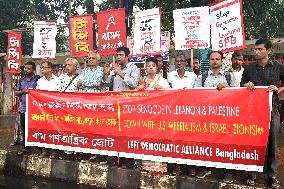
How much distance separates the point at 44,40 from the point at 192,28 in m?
4.61

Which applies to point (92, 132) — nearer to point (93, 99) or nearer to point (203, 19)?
point (93, 99)

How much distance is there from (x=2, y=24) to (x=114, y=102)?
11592 millimetres

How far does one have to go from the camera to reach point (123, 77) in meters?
5.48

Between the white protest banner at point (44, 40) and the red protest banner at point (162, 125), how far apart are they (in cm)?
360

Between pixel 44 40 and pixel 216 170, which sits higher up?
pixel 44 40

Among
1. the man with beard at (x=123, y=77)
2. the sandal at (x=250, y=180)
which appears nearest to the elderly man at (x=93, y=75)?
the man with beard at (x=123, y=77)

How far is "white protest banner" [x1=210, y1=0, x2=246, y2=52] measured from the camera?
238 inches

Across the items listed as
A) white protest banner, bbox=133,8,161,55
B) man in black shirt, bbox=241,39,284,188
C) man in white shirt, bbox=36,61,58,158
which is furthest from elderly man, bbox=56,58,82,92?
man in black shirt, bbox=241,39,284,188

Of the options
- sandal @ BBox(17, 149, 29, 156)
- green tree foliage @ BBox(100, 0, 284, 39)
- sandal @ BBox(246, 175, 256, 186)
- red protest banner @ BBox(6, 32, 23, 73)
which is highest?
green tree foliage @ BBox(100, 0, 284, 39)

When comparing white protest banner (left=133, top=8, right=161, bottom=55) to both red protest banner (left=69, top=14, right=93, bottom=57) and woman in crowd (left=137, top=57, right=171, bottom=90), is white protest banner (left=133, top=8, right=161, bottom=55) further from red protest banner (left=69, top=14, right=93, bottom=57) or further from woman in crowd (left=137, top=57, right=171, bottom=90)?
woman in crowd (left=137, top=57, right=171, bottom=90)

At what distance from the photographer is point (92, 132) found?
5.55m

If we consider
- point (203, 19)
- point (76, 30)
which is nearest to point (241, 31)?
point (203, 19)

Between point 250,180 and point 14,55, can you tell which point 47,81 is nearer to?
point 250,180

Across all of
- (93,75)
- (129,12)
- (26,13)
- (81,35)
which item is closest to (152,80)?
(93,75)
